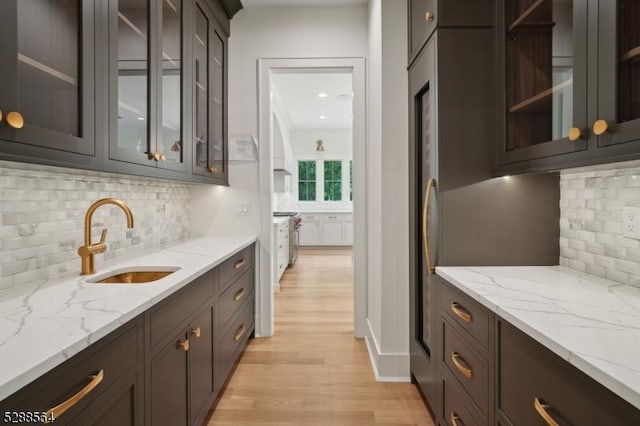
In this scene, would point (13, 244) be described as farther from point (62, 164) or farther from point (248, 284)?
point (248, 284)

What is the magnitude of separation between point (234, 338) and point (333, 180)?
22.0 ft

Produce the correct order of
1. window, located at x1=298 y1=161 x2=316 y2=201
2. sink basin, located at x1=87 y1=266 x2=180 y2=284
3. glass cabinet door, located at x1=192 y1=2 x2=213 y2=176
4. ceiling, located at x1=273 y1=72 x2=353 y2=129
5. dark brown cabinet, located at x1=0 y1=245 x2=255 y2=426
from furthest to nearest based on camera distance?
window, located at x1=298 y1=161 x2=316 y2=201
ceiling, located at x1=273 y1=72 x2=353 y2=129
glass cabinet door, located at x1=192 y1=2 x2=213 y2=176
sink basin, located at x1=87 y1=266 x2=180 y2=284
dark brown cabinet, located at x1=0 y1=245 x2=255 y2=426

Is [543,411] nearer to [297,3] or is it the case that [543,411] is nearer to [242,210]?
[242,210]

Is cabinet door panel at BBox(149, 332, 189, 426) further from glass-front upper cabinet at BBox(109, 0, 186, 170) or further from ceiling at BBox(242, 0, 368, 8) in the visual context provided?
ceiling at BBox(242, 0, 368, 8)

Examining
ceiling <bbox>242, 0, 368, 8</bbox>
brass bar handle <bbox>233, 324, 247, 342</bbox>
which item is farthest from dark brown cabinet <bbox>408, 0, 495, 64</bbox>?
brass bar handle <bbox>233, 324, 247, 342</bbox>

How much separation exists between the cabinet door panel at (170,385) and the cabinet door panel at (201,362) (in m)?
0.08

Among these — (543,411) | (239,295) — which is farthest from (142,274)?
(543,411)

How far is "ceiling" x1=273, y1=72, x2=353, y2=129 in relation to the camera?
16.5ft

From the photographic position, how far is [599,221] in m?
1.44

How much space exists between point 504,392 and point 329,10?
10.2 feet

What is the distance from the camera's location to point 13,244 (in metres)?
1.33

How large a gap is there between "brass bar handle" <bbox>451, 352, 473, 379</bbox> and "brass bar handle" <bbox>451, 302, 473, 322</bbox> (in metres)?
0.18

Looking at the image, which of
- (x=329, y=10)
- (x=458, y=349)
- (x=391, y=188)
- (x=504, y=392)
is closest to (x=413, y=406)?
(x=458, y=349)

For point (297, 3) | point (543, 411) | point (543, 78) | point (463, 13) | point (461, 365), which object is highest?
point (297, 3)
